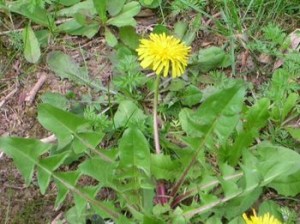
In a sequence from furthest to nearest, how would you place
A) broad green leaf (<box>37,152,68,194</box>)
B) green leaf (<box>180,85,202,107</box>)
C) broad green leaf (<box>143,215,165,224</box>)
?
green leaf (<box>180,85,202,107</box>), broad green leaf (<box>37,152,68,194</box>), broad green leaf (<box>143,215,165,224</box>)

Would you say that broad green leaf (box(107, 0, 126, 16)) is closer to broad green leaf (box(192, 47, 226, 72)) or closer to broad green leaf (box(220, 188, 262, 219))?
broad green leaf (box(192, 47, 226, 72))

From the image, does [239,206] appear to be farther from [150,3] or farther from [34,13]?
[34,13]

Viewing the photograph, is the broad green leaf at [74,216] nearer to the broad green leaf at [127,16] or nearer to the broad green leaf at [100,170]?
the broad green leaf at [100,170]

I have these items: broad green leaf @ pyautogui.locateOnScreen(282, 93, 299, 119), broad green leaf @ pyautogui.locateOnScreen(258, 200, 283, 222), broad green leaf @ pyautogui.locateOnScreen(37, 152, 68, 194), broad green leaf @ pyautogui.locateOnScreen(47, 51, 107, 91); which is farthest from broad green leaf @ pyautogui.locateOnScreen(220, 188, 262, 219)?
broad green leaf @ pyautogui.locateOnScreen(47, 51, 107, 91)

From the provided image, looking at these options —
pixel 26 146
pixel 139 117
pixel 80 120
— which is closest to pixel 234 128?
pixel 139 117

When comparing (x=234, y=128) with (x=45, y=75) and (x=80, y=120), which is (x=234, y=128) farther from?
(x=45, y=75)
